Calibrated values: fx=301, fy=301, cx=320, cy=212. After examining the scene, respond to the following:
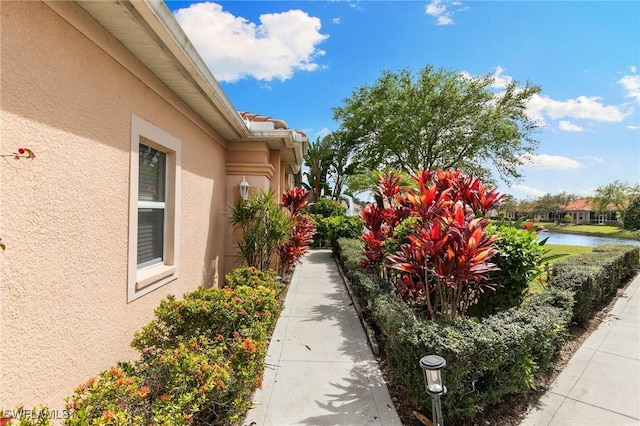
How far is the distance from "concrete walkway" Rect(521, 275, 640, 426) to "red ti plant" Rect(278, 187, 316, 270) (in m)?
6.53

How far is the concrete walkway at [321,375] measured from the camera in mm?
3369

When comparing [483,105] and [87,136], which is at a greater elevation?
[483,105]

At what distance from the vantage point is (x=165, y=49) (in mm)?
3354

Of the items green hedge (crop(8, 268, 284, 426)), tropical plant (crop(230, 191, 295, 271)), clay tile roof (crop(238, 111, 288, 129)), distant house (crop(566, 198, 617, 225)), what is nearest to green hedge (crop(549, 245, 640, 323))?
green hedge (crop(8, 268, 284, 426))

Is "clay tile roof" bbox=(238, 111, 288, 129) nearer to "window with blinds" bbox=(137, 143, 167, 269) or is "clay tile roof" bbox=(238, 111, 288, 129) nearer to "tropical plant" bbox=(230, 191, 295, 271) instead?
"tropical plant" bbox=(230, 191, 295, 271)

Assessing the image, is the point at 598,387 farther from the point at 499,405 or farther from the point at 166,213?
the point at 166,213

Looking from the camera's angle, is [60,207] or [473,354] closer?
[60,207]

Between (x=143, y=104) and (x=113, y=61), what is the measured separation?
675 millimetres

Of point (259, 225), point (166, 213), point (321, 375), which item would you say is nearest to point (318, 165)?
point (259, 225)

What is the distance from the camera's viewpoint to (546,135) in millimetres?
23812

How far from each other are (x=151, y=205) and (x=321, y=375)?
11.3 feet

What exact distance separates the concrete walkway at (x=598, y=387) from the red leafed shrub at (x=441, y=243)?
1485 millimetres

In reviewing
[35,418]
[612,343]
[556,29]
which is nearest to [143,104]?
[35,418]

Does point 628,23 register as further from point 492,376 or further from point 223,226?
point 223,226
